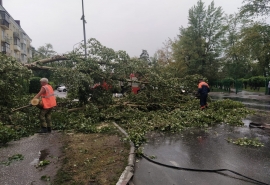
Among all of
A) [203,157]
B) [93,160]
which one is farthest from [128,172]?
[203,157]

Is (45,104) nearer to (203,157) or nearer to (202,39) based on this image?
(203,157)

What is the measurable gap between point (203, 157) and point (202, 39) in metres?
29.4

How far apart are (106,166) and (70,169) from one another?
60 cm

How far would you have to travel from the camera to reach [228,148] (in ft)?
17.3

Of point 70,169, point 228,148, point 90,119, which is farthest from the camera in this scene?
point 90,119

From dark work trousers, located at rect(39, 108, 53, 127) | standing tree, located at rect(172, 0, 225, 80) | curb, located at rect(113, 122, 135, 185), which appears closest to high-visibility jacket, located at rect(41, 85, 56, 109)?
dark work trousers, located at rect(39, 108, 53, 127)

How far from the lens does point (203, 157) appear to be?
A: 4.71 metres

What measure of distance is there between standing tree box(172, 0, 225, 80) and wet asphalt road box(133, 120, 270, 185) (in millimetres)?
25697

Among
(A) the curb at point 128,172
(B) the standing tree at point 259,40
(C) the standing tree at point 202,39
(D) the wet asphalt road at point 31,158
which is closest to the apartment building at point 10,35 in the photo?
(C) the standing tree at point 202,39

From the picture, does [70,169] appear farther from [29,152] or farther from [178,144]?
[178,144]

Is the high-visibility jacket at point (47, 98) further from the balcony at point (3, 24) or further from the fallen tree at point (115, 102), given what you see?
the balcony at point (3, 24)

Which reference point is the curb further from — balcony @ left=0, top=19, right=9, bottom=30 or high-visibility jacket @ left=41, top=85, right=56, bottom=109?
balcony @ left=0, top=19, right=9, bottom=30

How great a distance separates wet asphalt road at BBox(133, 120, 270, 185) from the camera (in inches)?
147

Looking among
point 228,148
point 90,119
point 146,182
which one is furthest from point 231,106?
point 146,182
